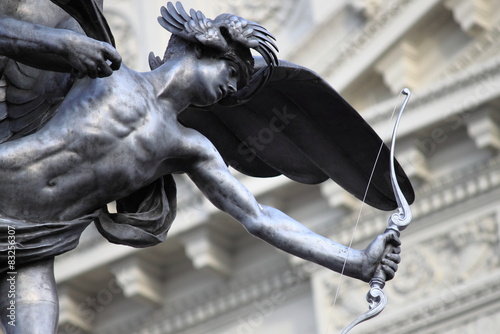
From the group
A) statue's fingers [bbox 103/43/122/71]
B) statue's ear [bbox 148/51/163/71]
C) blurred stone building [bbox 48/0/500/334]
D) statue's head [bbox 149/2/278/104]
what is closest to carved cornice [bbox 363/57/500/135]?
blurred stone building [bbox 48/0/500/334]

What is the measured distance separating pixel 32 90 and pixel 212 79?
1.45 ft

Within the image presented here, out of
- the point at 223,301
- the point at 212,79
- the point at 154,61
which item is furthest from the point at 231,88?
the point at 223,301

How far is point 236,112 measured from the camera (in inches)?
198

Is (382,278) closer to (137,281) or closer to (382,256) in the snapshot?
(382,256)

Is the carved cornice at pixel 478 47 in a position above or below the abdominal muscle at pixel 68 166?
below

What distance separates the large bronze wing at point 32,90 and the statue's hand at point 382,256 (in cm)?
78

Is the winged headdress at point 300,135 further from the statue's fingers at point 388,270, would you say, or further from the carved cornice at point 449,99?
the carved cornice at point 449,99

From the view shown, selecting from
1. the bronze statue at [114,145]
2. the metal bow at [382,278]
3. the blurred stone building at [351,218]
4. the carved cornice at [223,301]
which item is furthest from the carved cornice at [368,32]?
the metal bow at [382,278]

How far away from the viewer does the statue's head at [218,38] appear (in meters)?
4.47

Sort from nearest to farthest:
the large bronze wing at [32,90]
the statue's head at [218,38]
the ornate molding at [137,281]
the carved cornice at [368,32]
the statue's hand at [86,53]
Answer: the statue's hand at [86,53]
the large bronze wing at [32,90]
the statue's head at [218,38]
the carved cornice at [368,32]
the ornate molding at [137,281]

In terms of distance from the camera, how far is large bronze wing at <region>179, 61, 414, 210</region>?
494 cm

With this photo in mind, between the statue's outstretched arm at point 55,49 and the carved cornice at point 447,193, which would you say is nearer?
the statue's outstretched arm at point 55,49

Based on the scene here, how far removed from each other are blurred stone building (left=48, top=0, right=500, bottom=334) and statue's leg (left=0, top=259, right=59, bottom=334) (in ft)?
24.3

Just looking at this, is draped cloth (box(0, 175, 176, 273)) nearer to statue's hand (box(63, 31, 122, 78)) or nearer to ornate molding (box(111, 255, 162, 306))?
statue's hand (box(63, 31, 122, 78))
